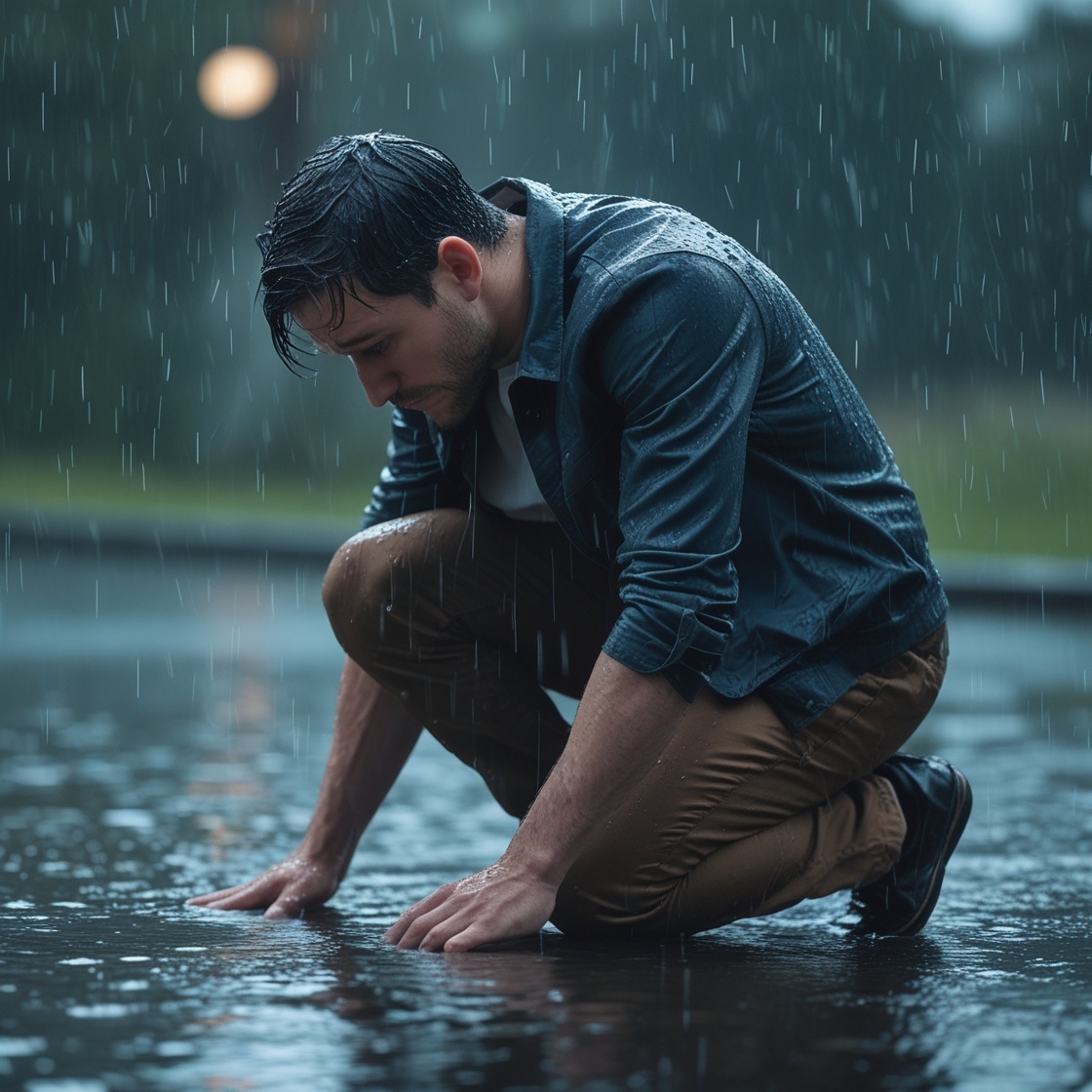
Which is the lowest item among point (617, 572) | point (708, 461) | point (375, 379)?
point (617, 572)

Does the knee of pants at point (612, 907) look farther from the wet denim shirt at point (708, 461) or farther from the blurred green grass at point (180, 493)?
the blurred green grass at point (180, 493)

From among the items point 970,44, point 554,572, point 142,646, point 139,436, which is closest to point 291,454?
point 139,436

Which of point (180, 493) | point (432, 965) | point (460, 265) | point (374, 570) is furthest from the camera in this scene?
point (180, 493)

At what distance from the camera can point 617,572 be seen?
8.24 ft

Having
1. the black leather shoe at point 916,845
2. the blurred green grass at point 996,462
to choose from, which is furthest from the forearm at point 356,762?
the blurred green grass at point 996,462

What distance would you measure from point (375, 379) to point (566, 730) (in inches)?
26.3

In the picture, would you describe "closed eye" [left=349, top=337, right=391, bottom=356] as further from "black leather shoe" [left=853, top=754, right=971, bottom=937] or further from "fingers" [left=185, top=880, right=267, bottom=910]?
"black leather shoe" [left=853, top=754, right=971, bottom=937]

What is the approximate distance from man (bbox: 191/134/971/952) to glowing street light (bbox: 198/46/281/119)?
16729 mm

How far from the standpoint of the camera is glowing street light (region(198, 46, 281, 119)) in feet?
61.0

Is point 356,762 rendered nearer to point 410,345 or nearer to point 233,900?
point 233,900

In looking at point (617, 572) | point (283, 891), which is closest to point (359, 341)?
point (617, 572)

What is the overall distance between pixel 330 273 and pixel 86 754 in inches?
98.3

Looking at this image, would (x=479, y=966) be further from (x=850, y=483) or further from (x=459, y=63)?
(x=459, y=63)

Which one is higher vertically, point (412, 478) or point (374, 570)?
point (412, 478)
